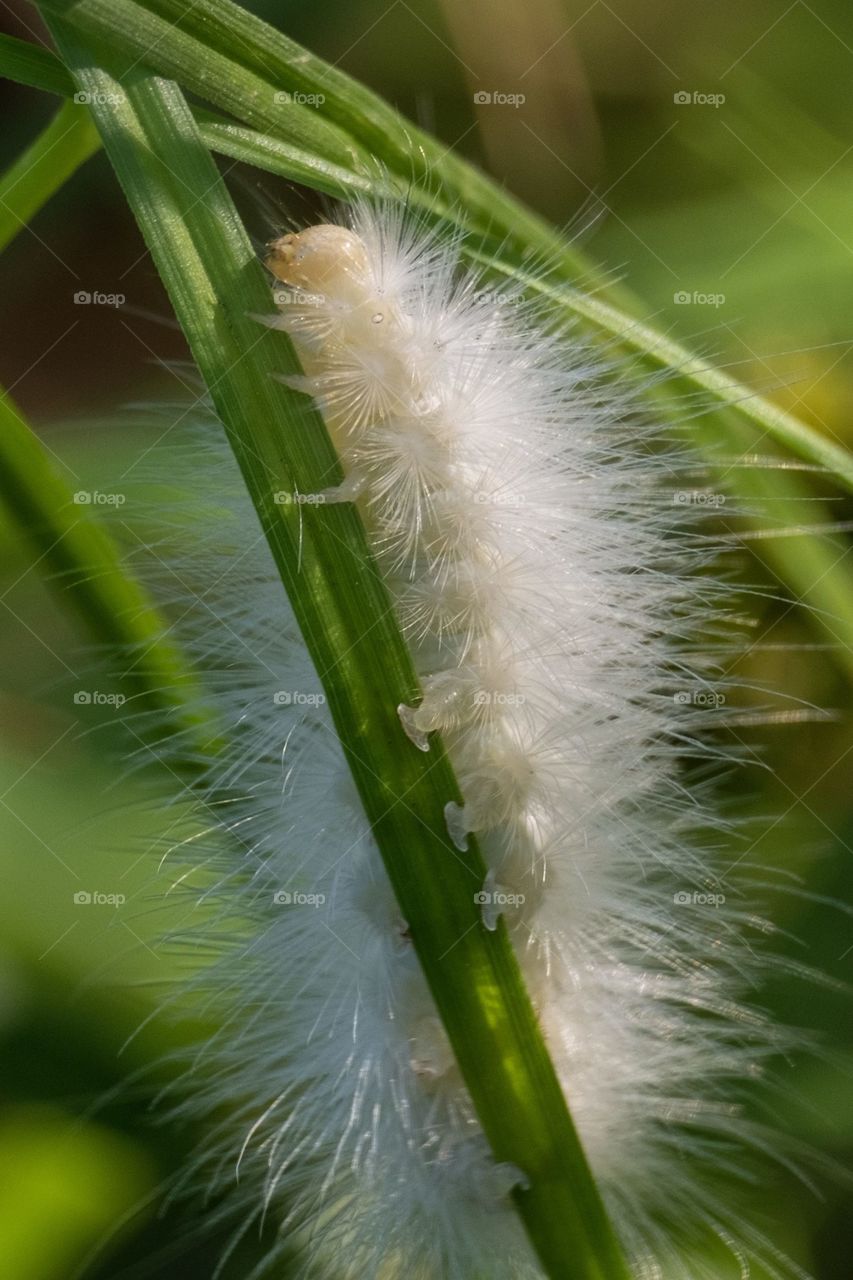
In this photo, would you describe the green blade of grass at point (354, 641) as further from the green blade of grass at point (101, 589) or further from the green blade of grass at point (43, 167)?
the green blade of grass at point (101, 589)

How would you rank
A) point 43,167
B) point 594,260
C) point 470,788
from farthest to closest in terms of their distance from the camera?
point 594,260 → point 43,167 → point 470,788

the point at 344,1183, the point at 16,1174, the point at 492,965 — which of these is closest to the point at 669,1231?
the point at 344,1183

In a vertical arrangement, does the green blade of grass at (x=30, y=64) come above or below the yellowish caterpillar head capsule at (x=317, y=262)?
above

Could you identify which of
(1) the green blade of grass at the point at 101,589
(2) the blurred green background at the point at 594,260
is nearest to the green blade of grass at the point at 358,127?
(2) the blurred green background at the point at 594,260

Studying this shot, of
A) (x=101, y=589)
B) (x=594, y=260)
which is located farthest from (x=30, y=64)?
(x=594, y=260)

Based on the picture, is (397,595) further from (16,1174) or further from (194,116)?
(16,1174)

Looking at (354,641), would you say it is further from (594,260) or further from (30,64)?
(594,260)
